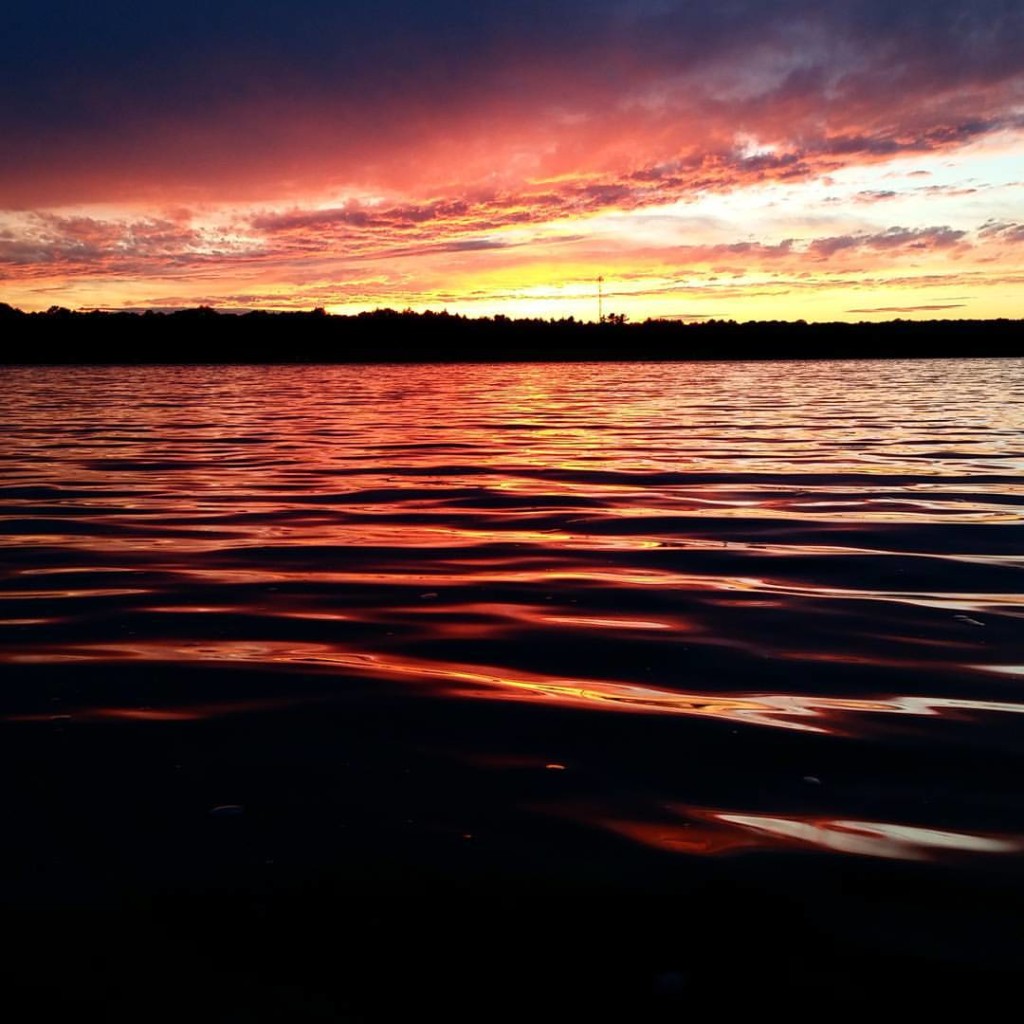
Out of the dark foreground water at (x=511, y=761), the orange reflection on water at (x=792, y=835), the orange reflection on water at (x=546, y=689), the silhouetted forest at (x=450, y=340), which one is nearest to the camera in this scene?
the dark foreground water at (x=511, y=761)

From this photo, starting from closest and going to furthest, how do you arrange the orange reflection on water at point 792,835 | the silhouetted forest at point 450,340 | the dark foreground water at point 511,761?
the dark foreground water at point 511,761 < the orange reflection on water at point 792,835 < the silhouetted forest at point 450,340

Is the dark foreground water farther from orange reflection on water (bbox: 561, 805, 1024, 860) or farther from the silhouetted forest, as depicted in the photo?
the silhouetted forest

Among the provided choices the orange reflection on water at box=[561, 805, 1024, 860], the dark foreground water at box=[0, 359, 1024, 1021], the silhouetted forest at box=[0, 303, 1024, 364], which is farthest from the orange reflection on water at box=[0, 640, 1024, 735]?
the silhouetted forest at box=[0, 303, 1024, 364]

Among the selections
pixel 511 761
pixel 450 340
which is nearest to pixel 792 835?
pixel 511 761

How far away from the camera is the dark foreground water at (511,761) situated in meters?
2.36

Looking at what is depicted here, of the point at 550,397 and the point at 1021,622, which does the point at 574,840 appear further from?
the point at 550,397

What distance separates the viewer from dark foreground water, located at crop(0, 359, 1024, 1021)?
2355 mm

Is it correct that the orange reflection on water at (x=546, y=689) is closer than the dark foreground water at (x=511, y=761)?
No

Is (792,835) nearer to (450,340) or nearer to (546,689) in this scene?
(546,689)

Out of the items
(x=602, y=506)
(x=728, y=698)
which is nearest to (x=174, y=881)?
(x=728, y=698)

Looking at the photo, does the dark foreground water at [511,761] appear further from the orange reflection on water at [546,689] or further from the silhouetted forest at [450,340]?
the silhouetted forest at [450,340]

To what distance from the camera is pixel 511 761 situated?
3.58m

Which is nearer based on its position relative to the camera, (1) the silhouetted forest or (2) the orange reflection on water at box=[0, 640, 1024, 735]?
(2) the orange reflection on water at box=[0, 640, 1024, 735]

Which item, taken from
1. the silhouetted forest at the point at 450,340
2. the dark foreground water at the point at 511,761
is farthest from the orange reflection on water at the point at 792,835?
the silhouetted forest at the point at 450,340
